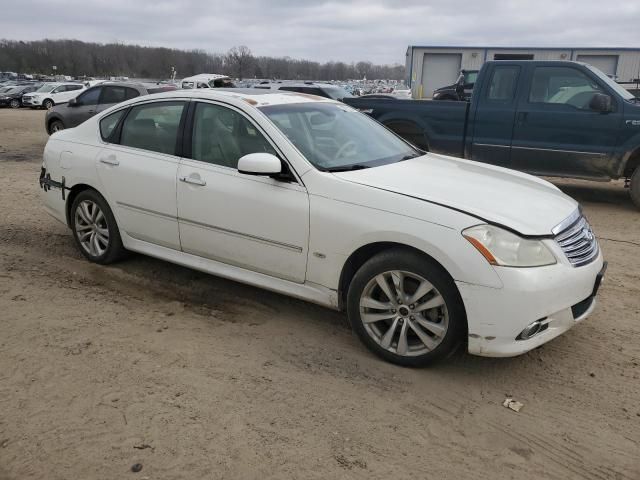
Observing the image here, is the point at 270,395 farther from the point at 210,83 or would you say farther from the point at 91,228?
the point at 210,83

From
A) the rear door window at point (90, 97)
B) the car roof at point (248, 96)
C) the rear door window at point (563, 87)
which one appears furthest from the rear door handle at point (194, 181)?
the rear door window at point (90, 97)

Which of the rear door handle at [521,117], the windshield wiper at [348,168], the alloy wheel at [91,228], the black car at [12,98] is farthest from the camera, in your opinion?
the black car at [12,98]

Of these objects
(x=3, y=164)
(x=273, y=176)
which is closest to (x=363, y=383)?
(x=273, y=176)

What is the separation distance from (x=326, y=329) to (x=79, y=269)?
2531 mm

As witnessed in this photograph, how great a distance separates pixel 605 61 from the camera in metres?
31.3

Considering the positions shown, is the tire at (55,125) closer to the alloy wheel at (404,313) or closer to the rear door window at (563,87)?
the rear door window at (563,87)

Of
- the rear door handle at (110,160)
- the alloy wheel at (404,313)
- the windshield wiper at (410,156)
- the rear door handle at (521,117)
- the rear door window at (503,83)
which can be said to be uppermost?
the rear door window at (503,83)

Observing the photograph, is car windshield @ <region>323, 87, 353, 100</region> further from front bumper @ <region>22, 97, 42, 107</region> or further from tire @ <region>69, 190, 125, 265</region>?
front bumper @ <region>22, 97, 42, 107</region>

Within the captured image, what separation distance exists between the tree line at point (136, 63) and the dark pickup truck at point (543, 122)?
95.2 meters

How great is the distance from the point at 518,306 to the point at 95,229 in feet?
12.5

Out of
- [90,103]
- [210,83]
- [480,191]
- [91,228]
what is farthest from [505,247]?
[210,83]

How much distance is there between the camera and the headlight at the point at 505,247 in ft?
10.3

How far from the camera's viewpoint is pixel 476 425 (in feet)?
9.89

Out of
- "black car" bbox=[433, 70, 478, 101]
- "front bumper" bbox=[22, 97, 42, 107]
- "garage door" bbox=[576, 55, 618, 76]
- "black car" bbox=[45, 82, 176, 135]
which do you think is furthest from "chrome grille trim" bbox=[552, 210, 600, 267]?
"front bumper" bbox=[22, 97, 42, 107]
